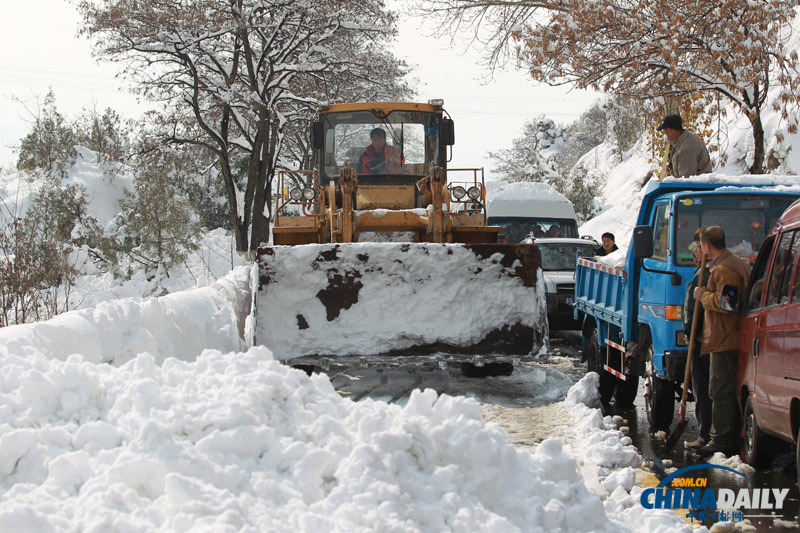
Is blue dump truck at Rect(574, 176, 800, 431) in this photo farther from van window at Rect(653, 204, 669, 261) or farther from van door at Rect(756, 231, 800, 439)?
van door at Rect(756, 231, 800, 439)

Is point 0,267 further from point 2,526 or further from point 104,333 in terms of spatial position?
point 2,526

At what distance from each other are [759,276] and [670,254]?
3.10ft

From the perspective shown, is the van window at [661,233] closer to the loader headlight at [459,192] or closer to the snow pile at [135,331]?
the loader headlight at [459,192]

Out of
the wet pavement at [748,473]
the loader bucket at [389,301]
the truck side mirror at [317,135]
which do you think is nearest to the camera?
the wet pavement at [748,473]

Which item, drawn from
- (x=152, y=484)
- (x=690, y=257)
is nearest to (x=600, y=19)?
(x=690, y=257)

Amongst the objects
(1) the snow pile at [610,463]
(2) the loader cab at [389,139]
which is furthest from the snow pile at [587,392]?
(2) the loader cab at [389,139]

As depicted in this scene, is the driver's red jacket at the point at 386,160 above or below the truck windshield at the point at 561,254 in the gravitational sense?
above

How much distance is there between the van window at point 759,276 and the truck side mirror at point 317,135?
6354 millimetres

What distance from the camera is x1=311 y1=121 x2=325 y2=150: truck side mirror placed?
36.7 ft

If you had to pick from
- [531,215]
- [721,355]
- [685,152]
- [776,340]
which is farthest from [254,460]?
[531,215]

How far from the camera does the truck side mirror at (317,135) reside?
1120cm

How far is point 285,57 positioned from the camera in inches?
928

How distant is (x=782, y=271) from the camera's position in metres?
5.75

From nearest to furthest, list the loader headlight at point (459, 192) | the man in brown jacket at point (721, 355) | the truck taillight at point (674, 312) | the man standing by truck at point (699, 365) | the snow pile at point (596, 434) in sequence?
1. the snow pile at point (596, 434)
2. the man in brown jacket at point (721, 355)
3. the man standing by truck at point (699, 365)
4. the truck taillight at point (674, 312)
5. the loader headlight at point (459, 192)
